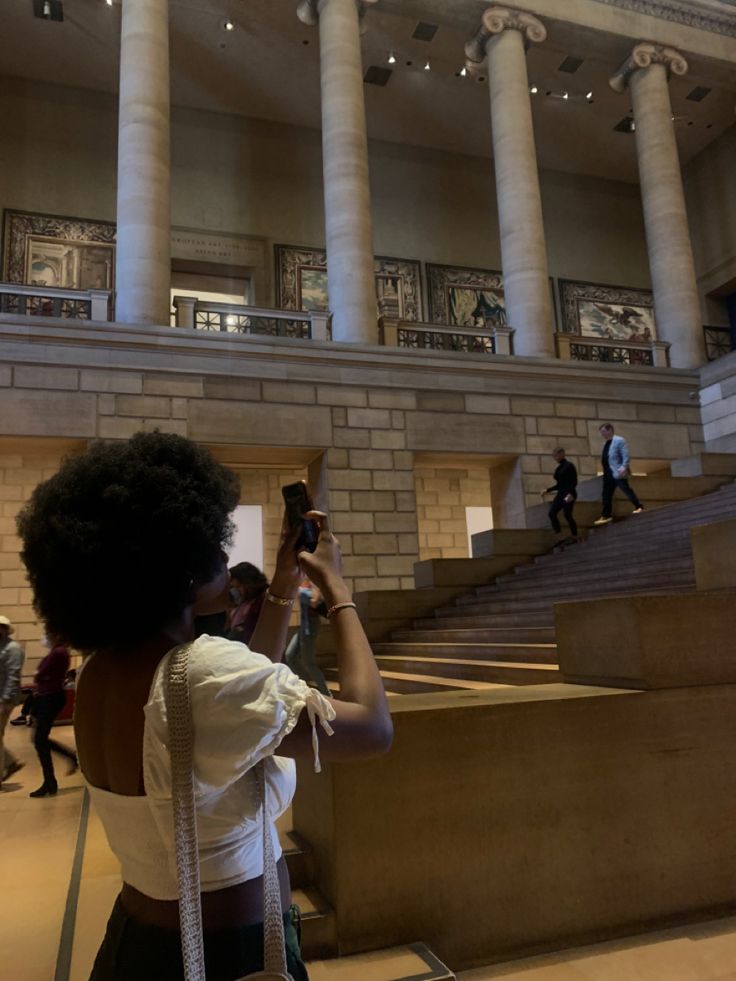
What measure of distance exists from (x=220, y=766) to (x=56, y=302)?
13.8 metres

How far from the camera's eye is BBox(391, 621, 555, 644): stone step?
6.94m

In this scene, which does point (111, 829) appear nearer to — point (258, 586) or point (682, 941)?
point (682, 941)

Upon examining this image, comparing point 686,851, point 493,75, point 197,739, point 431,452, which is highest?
point 493,75

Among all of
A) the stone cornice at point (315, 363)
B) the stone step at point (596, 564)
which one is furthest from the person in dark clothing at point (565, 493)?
the stone cornice at point (315, 363)

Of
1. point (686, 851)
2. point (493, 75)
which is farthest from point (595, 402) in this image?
point (686, 851)

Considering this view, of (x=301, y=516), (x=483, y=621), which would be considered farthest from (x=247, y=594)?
(x=483, y=621)

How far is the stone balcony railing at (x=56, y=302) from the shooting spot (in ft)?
43.5

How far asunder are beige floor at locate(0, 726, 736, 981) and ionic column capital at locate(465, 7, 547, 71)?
17.6m

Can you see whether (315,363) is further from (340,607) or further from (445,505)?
(340,607)

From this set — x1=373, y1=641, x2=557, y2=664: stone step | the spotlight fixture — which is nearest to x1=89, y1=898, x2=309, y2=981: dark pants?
x1=373, y1=641, x2=557, y2=664: stone step

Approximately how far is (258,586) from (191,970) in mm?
4047

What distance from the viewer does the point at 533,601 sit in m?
9.03

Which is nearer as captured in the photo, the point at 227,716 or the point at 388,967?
the point at 227,716

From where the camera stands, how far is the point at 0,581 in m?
15.0
